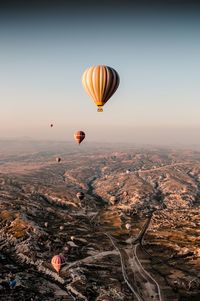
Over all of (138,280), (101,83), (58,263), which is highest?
(101,83)

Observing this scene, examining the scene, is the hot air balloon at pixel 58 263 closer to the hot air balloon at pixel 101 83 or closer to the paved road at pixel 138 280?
the paved road at pixel 138 280

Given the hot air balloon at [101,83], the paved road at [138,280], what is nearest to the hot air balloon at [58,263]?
the paved road at [138,280]

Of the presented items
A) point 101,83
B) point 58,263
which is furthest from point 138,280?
point 101,83

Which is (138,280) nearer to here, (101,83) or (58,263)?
(58,263)

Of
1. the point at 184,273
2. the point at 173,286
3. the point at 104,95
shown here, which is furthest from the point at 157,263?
the point at 104,95

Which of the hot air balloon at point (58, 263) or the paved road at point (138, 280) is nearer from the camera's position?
the paved road at point (138, 280)

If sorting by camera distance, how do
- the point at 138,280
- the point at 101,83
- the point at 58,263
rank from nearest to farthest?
1. the point at 101,83
2. the point at 138,280
3. the point at 58,263

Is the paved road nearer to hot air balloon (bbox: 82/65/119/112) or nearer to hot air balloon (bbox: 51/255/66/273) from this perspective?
hot air balloon (bbox: 51/255/66/273)

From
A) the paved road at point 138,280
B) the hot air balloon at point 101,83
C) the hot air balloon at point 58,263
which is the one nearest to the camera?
the hot air balloon at point 101,83

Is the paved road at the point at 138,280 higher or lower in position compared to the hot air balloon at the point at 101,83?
lower
